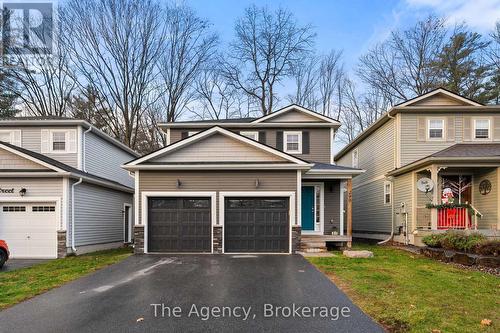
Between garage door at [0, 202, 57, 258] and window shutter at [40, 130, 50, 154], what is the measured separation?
319 cm

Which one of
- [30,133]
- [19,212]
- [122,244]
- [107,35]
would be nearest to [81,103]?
[107,35]

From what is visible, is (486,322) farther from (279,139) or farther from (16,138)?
(16,138)

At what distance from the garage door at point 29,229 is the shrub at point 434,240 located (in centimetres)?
1322

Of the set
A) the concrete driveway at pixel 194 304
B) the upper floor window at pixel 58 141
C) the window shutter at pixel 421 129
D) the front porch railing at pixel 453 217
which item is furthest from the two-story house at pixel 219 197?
the window shutter at pixel 421 129

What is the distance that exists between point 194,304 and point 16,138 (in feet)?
45.8

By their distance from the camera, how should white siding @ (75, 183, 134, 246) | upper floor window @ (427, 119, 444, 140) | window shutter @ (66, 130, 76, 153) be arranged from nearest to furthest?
white siding @ (75, 183, 134, 246) < window shutter @ (66, 130, 76, 153) < upper floor window @ (427, 119, 444, 140)

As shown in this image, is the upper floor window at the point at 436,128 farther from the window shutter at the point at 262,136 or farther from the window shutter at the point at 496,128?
the window shutter at the point at 262,136

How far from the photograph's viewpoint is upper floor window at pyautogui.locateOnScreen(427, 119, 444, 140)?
15.9 metres

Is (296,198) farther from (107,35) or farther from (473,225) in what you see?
(107,35)

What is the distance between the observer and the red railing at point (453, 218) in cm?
1342

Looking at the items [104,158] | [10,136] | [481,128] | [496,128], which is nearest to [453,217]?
[481,128]

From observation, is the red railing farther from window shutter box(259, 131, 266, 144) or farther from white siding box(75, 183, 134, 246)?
white siding box(75, 183, 134, 246)

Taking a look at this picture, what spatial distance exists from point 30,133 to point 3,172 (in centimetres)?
327

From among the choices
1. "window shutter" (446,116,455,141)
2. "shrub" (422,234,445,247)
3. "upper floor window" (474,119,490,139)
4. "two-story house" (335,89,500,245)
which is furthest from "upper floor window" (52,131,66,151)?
"upper floor window" (474,119,490,139)
